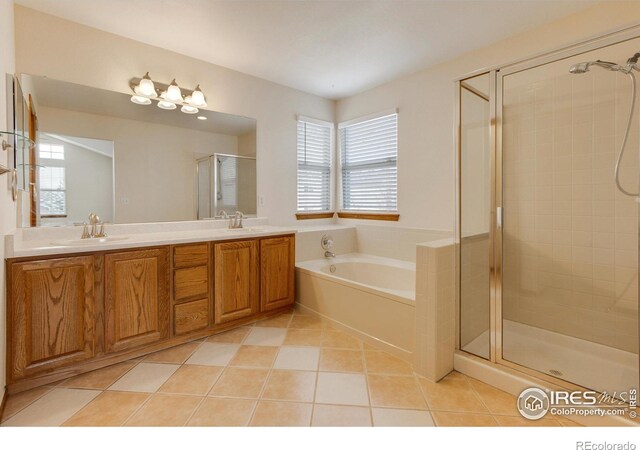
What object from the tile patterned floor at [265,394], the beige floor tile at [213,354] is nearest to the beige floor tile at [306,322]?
the tile patterned floor at [265,394]

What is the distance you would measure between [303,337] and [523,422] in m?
1.50

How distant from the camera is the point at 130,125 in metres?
2.58

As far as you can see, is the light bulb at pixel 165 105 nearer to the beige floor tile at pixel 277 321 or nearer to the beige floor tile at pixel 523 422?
the beige floor tile at pixel 277 321

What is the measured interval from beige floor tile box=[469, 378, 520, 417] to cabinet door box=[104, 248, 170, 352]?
212cm

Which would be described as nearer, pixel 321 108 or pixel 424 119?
pixel 424 119

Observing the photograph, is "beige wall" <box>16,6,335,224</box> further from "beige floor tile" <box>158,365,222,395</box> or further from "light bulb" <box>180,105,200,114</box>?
"beige floor tile" <box>158,365,222,395</box>

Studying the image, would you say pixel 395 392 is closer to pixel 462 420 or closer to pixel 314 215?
pixel 462 420

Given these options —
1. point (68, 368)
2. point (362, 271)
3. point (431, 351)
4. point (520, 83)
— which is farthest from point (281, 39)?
point (68, 368)

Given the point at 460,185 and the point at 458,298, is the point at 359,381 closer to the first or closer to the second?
→ the point at 458,298

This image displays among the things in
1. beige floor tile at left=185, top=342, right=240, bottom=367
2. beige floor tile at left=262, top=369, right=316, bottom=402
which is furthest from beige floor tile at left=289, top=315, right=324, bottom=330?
beige floor tile at left=262, top=369, right=316, bottom=402

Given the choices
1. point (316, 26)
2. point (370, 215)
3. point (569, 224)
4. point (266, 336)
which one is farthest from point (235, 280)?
point (569, 224)

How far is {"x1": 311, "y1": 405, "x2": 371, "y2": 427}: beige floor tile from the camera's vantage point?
4.79 feet

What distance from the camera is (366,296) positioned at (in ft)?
7.71

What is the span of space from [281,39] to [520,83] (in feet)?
6.26
